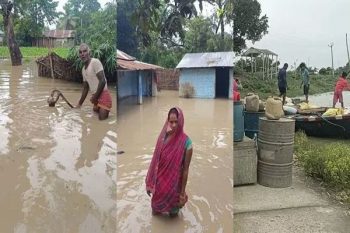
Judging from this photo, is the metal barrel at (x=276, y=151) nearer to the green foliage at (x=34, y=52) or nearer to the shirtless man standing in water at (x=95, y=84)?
the shirtless man standing in water at (x=95, y=84)

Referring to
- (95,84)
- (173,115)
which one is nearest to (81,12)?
(95,84)

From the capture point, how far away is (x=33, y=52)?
6.75 ft

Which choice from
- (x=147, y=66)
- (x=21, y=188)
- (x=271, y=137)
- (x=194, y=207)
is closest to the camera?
(x=21, y=188)

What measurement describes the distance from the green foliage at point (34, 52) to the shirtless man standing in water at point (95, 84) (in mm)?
106

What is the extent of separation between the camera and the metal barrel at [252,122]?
468 cm

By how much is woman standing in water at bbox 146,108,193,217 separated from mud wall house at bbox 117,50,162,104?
0.60 ft

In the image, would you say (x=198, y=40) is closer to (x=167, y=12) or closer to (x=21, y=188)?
(x=167, y=12)

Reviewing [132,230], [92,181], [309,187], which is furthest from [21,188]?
[309,187]

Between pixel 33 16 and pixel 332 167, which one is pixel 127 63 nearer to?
pixel 33 16

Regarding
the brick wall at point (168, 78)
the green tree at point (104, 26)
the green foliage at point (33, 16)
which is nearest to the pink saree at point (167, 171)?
the brick wall at point (168, 78)

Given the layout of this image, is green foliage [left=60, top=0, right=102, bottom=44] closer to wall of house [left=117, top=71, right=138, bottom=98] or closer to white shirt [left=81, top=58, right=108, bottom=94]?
white shirt [left=81, top=58, right=108, bottom=94]

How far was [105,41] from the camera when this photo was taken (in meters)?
2.00

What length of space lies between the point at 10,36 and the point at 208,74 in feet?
3.73

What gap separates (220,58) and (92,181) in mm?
1120
